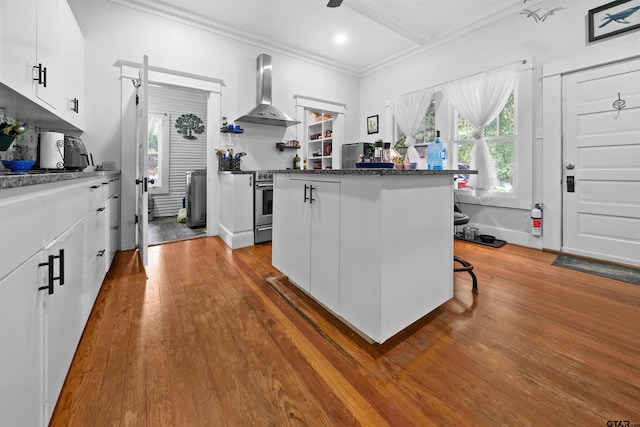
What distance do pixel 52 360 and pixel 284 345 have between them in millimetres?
928

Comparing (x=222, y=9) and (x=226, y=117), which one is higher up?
(x=222, y=9)

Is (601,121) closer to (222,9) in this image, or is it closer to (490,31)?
(490,31)

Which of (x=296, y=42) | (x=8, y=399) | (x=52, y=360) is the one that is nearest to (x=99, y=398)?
(x=52, y=360)

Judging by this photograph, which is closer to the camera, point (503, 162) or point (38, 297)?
point (38, 297)

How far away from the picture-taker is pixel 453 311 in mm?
1821

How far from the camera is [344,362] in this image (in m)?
1.33

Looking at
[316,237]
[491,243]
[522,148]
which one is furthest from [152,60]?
[491,243]

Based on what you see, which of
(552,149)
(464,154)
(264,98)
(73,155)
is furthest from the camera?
(264,98)

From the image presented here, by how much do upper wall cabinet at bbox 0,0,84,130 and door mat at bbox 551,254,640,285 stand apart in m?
4.45

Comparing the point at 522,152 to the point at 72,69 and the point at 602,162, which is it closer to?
the point at 602,162

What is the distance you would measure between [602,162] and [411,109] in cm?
248

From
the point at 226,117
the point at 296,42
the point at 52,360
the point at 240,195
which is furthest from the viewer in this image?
the point at 296,42

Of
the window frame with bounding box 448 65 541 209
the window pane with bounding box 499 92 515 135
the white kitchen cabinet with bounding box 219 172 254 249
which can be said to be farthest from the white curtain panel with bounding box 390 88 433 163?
the white kitchen cabinet with bounding box 219 172 254 249

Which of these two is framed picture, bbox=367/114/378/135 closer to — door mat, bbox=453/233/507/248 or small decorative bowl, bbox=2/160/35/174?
door mat, bbox=453/233/507/248
